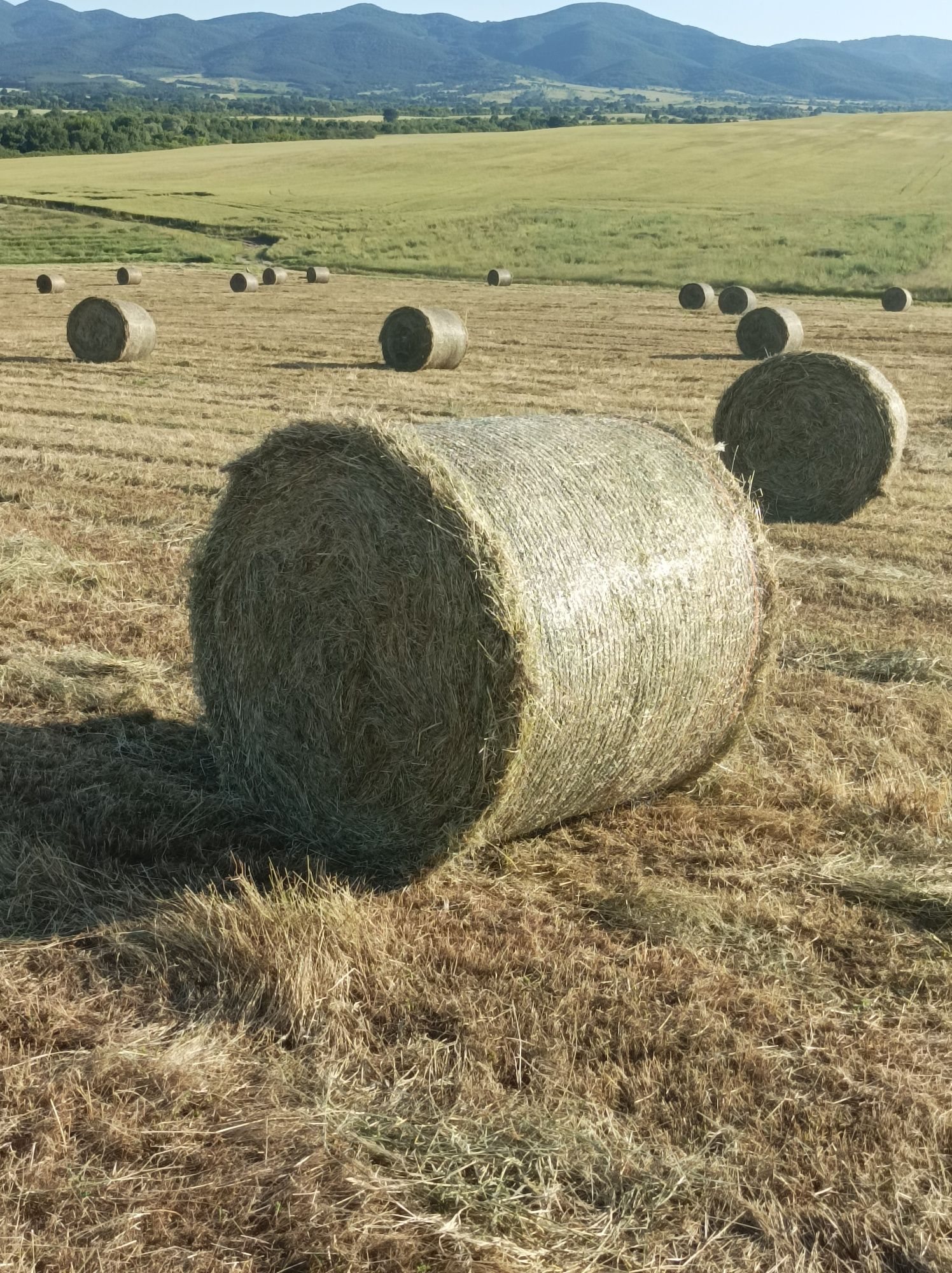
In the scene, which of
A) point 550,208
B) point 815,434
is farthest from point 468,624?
point 550,208

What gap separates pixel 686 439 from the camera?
6129 millimetres

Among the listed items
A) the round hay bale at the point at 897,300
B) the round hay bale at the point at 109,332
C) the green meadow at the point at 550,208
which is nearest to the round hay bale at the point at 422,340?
the round hay bale at the point at 109,332

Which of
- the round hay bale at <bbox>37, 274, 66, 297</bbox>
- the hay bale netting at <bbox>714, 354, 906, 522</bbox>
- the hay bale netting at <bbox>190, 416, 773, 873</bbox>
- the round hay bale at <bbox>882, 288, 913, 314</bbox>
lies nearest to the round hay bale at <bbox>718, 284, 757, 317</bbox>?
the round hay bale at <bbox>882, 288, 913, 314</bbox>

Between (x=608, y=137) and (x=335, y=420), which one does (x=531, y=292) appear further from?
(x=608, y=137)

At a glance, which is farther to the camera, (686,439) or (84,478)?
(84,478)

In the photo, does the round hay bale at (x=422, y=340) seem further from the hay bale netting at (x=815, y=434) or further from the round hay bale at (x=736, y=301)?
the round hay bale at (x=736, y=301)

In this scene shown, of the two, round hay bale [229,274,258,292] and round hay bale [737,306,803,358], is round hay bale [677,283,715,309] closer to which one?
round hay bale [737,306,803,358]

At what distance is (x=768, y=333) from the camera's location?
22203 mm

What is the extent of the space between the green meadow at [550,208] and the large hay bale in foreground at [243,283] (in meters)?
7.95

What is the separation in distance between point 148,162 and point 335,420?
7341 centimetres

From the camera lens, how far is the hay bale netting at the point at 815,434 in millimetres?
12023

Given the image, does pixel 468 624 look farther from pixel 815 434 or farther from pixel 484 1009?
pixel 815 434

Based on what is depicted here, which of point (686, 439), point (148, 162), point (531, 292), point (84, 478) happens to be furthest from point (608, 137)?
point (686, 439)

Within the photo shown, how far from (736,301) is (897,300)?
13.1 feet
